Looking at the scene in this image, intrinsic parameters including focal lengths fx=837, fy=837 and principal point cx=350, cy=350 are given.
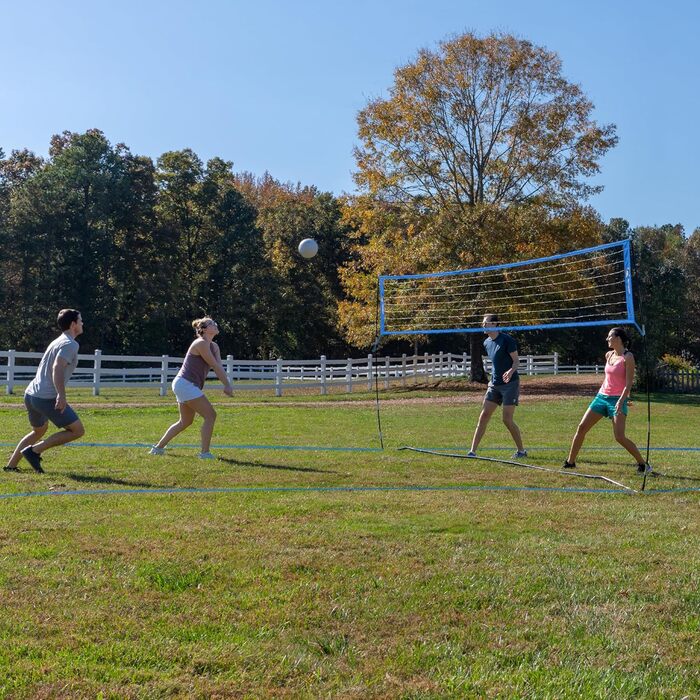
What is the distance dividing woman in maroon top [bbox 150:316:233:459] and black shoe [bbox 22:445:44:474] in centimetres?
170

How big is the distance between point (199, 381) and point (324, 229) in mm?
40632

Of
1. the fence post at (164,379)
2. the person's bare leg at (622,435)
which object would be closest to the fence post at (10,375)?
the fence post at (164,379)

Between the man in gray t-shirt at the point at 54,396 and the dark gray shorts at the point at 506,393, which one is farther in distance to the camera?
the dark gray shorts at the point at 506,393

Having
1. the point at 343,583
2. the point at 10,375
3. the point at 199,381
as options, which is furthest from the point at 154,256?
the point at 343,583

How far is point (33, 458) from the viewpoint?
8.55m

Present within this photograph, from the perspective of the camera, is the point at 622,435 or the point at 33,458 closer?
the point at 33,458

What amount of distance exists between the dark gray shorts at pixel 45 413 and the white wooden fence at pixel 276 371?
1104 centimetres

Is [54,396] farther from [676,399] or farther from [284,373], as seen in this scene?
[676,399]

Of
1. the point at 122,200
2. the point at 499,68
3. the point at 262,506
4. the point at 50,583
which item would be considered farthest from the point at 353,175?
the point at 50,583

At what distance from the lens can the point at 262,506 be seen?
6809 millimetres

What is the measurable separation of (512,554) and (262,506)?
234 centimetres

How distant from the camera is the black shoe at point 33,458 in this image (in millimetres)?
8500

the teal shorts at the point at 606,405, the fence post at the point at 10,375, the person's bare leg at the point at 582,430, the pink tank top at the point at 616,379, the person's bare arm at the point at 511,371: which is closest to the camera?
the pink tank top at the point at 616,379

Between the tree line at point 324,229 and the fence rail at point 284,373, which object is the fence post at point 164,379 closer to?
the fence rail at point 284,373
